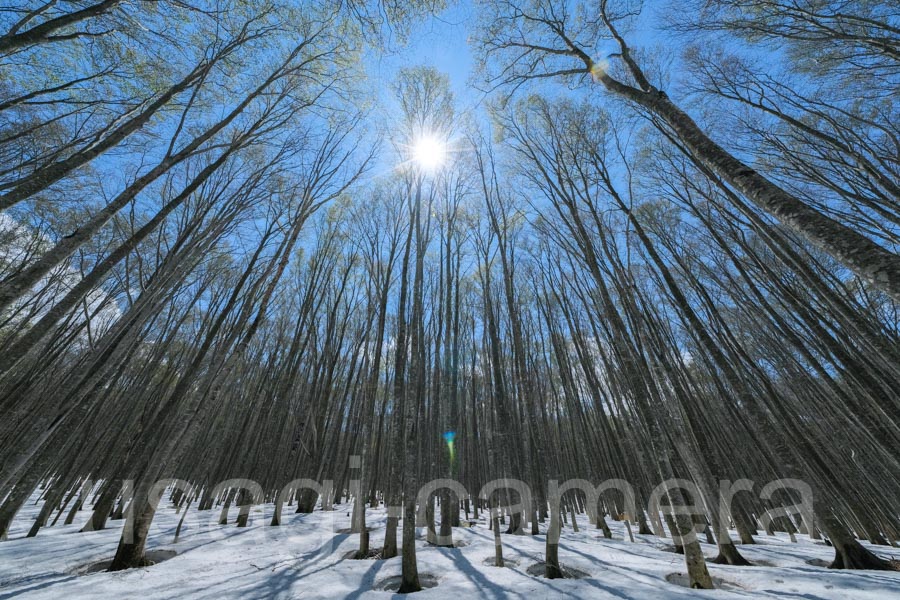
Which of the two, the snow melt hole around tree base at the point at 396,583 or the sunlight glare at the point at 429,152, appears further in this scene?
the sunlight glare at the point at 429,152

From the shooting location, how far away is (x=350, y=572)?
14.2 feet

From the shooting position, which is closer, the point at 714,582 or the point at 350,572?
the point at 714,582

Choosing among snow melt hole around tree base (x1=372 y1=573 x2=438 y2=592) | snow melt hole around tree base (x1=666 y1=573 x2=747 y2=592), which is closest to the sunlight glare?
snow melt hole around tree base (x1=372 y1=573 x2=438 y2=592)

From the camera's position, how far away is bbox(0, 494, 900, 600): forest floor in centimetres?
342

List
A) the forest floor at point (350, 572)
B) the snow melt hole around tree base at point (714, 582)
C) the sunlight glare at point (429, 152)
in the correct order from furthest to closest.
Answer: the sunlight glare at point (429, 152) → the snow melt hole around tree base at point (714, 582) → the forest floor at point (350, 572)

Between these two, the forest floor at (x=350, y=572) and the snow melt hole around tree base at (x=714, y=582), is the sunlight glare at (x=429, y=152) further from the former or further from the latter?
the snow melt hole around tree base at (x=714, y=582)

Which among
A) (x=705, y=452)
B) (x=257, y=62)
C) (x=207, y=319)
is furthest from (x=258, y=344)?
(x=705, y=452)

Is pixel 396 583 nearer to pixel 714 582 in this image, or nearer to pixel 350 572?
pixel 350 572

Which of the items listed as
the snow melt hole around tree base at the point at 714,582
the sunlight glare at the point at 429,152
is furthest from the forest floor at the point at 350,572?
the sunlight glare at the point at 429,152

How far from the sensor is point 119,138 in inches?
167

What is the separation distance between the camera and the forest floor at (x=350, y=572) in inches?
135

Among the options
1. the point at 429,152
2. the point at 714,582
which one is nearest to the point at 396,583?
the point at 714,582

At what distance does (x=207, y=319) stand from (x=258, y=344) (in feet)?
17.9

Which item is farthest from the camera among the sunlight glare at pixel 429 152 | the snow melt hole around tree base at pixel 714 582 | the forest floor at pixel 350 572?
the sunlight glare at pixel 429 152
